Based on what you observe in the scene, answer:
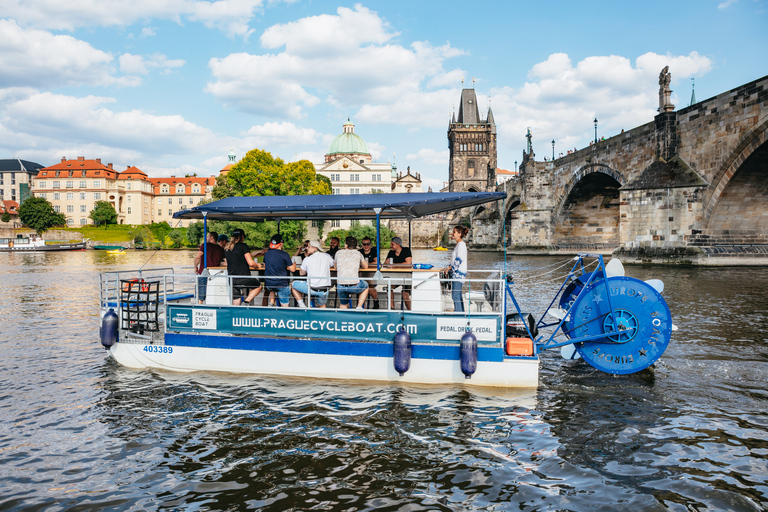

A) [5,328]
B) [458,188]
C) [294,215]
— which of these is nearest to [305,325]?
[294,215]

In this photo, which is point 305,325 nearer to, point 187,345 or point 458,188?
point 187,345

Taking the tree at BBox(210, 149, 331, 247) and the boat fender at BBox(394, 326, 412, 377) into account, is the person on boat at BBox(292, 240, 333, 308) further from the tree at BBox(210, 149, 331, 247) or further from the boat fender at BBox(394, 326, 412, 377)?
the tree at BBox(210, 149, 331, 247)

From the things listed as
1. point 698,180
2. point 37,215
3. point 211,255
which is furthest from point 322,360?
point 37,215

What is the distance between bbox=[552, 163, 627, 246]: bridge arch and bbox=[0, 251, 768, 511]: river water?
3709 centimetres

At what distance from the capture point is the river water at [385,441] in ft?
15.8

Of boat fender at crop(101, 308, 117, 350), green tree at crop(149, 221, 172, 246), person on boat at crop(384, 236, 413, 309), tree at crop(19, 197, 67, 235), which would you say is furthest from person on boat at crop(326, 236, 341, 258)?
tree at crop(19, 197, 67, 235)

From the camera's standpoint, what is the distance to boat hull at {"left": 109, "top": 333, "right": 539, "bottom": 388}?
7.62 metres

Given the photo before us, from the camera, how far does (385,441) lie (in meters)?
5.96

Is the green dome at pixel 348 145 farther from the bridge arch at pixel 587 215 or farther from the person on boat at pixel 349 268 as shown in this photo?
the person on boat at pixel 349 268

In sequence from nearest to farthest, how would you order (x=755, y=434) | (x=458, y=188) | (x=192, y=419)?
(x=755, y=434) → (x=192, y=419) → (x=458, y=188)

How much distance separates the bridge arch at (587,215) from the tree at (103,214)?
306ft

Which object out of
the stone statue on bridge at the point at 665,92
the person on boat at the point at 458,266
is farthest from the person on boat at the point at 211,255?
the stone statue on bridge at the point at 665,92

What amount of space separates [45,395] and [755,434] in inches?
383

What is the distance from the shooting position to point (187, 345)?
863 cm
